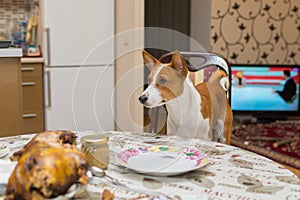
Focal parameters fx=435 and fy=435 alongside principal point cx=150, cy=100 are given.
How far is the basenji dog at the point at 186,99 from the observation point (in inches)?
59.0

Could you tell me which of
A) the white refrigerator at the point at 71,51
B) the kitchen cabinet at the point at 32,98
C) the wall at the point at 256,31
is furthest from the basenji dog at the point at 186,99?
the wall at the point at 256,31

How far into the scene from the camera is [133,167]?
130 centimetres

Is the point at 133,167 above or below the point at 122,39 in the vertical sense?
below

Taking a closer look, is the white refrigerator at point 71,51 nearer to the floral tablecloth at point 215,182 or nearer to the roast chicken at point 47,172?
the floral tablecloth at point 215,182

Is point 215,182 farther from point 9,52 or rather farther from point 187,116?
point 9,52

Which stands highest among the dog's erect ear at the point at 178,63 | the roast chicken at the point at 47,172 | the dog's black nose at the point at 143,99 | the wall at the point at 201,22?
the wall at the point at 201,22

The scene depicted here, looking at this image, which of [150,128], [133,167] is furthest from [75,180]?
[150,128]

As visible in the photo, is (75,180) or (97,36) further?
(97,36)

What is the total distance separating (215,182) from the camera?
1.24 m

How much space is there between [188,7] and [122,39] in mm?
1832

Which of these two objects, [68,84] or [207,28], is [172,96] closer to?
[68,84]

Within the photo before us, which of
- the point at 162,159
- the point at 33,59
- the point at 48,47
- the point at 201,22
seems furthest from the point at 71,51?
the point at 162,159

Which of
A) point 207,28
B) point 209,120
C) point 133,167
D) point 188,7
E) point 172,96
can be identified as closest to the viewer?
point 133,167

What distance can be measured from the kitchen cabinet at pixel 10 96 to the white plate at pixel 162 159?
1.76m
